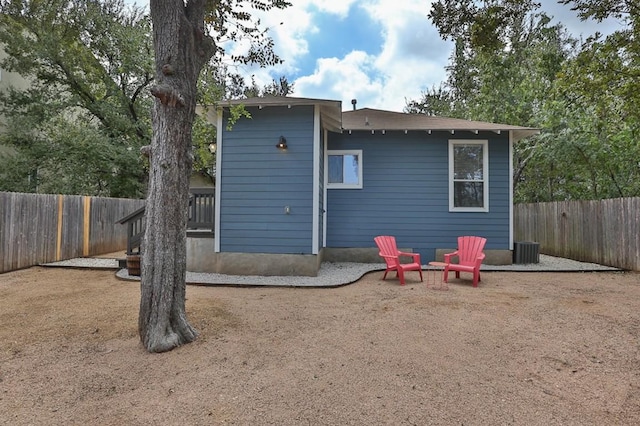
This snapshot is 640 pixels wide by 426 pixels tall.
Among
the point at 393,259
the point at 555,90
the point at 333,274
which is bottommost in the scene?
the point at 333,274

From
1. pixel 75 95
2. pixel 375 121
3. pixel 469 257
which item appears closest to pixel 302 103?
pixel 375 121

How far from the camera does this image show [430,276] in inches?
248

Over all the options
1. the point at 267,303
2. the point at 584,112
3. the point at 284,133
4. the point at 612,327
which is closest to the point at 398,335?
the point at 267,303

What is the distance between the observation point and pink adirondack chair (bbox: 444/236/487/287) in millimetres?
5426

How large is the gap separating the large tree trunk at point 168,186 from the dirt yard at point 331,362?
27 cm

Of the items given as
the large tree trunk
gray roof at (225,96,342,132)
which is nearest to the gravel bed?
the large tree trunk

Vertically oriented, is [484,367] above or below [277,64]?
below

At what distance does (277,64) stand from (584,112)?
28.1ft

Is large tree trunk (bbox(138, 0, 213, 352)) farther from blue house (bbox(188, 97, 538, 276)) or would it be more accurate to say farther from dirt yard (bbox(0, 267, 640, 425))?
blue house (bbox(188, 97, 538, 276))

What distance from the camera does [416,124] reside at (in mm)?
7531

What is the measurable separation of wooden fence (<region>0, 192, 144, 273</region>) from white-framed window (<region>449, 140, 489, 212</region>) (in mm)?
9098

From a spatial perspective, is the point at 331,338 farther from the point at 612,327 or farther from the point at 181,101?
the point at 612,327

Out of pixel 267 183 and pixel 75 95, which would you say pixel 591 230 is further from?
pixel 75 95

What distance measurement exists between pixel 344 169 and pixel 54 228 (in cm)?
684
